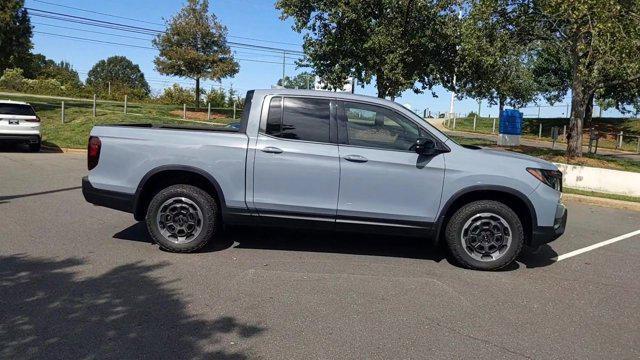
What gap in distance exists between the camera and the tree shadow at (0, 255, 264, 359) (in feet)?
11.7

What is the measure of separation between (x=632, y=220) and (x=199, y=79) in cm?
2603

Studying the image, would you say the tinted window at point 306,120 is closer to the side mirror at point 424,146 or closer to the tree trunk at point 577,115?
the side mirror at point 424,146

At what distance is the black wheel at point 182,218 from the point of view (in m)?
5.80

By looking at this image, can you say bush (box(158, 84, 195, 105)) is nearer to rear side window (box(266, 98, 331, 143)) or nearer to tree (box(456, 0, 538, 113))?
tree (box(456, 0, 538, 113))

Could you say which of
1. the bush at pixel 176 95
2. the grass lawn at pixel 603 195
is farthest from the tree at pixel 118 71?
the grass lawn at pixel 603 195

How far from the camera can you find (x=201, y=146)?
5.71 meters

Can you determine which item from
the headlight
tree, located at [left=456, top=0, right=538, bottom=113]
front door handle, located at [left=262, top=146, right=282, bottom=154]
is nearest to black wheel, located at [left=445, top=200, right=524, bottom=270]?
the headlight

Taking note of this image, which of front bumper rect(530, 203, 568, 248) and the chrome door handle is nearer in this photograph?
the chrome door handle

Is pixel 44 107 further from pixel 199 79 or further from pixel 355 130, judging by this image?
pixel 355 130

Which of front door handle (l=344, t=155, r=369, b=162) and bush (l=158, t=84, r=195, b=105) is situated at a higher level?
bush (l=158, t=84, r=195, b=105)

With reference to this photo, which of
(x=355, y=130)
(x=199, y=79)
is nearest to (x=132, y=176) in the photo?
(x=355, y=130)

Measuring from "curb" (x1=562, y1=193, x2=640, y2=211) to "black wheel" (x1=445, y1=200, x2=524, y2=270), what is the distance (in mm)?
6750

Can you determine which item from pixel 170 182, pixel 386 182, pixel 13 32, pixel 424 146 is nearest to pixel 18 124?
pixel 170 182

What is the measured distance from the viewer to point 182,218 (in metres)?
5.86
